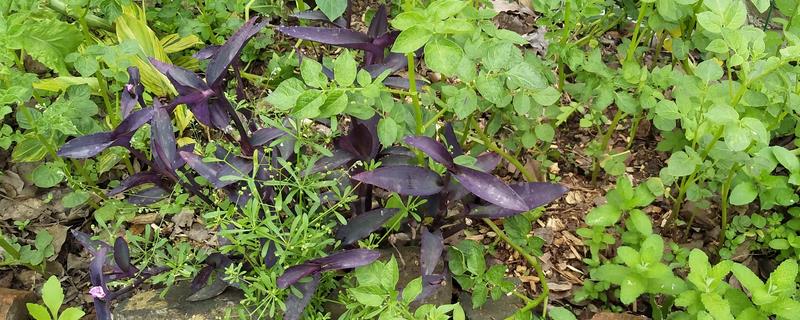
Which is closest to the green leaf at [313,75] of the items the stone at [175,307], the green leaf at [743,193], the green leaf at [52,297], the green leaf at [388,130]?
the green leaf at [388,130]

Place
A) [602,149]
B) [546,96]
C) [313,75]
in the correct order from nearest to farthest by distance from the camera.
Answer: [313,75], [546,96], [602,149]

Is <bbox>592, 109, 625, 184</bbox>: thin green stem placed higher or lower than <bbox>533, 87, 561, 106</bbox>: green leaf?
lower

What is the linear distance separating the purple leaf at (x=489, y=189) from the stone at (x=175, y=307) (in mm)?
786

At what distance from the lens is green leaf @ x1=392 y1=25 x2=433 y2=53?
4.92ft

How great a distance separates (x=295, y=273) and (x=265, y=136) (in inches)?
15.3

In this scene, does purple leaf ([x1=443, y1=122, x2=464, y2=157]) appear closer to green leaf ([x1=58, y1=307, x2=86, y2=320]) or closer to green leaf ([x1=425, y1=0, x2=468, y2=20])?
green leaf ([x1=425, y1=0, x2=468, y2=20])

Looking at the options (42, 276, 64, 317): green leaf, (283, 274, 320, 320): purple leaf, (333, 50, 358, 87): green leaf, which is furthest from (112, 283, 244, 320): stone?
(333, 50, 358, 87): green leaf

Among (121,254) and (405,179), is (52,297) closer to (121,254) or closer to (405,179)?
(121,254)

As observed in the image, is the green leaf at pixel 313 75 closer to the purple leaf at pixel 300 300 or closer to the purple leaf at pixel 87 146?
the purple leaf at pixel 300 300

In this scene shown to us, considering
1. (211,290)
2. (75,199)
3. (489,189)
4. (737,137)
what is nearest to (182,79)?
(211,290)

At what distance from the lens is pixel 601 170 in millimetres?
2680

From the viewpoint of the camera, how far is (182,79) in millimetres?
1801

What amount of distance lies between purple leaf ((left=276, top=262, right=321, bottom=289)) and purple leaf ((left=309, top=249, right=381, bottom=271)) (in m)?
0.02

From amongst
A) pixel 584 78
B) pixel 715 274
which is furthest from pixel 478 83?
pixel 715 274
